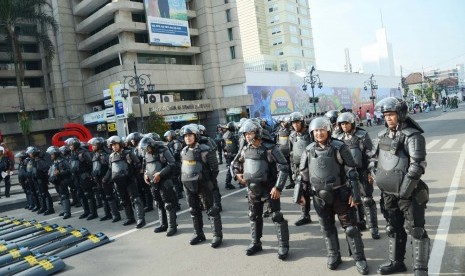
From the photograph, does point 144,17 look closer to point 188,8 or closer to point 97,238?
point 188,8

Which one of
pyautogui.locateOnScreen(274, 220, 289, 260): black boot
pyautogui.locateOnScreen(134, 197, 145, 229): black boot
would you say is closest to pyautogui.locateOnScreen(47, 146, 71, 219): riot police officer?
pyautogui.locateOnScreen(134, 197, 145, 229): black boot

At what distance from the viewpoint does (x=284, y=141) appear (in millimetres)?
9898

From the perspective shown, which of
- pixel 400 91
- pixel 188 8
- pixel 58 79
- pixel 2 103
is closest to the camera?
pixel 2 103

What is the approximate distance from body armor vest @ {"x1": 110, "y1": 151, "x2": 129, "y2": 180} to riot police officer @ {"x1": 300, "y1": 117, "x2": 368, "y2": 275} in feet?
15.5

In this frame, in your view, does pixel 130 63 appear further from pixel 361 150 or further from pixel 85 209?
pixel 361 150

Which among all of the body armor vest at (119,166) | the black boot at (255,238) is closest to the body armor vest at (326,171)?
the black boot at (255,238)

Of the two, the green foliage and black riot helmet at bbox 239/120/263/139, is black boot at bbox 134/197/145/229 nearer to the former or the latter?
black riot helmet at bbox 239/120/263/139

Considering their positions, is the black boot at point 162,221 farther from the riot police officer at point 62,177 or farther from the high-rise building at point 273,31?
the high-rise building at point 273,31

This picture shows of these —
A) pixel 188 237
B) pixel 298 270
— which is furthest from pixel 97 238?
pixel 298 270

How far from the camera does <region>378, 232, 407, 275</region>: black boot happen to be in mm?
4121

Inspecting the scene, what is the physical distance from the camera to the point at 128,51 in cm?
3647

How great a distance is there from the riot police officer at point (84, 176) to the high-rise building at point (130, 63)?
2573 centimetres

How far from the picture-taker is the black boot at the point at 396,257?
162 inches

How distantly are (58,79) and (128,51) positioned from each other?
10.3m
